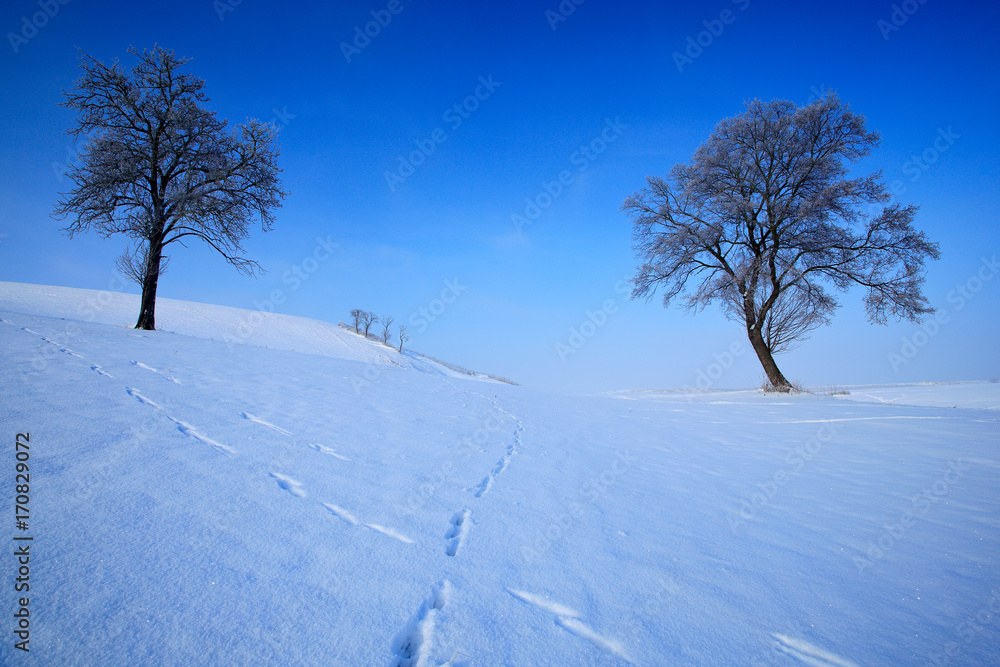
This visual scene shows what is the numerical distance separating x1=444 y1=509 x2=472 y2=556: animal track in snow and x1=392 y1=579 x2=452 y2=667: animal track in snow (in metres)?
0.33

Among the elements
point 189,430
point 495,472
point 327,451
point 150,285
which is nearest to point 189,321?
point 150,285

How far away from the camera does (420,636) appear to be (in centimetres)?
135

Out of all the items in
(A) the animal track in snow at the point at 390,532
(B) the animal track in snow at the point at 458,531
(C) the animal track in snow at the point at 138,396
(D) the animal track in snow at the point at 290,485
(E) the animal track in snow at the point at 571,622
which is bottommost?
(E) the animal track in snow at the point at 571,622

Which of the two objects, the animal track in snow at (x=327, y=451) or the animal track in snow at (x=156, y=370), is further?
the animal track in snow at (x=156, y=370)

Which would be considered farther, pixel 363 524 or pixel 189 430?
pixel 189 430

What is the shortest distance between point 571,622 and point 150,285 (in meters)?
13.0

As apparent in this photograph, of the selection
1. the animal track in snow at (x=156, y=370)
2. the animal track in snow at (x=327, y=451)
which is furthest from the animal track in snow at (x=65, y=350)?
the animal track in snow at (x=327, y=451)

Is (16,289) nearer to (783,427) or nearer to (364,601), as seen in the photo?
(364,601)

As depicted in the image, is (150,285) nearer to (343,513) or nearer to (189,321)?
(189,321)

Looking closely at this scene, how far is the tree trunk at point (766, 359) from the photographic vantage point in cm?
1121

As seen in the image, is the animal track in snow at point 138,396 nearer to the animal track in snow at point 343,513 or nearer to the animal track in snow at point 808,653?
the animal track in snow at point 343,513

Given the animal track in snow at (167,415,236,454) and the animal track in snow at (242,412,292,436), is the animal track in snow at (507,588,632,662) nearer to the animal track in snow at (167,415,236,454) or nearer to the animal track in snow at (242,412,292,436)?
the animal track in snow at (167,415,236,454)

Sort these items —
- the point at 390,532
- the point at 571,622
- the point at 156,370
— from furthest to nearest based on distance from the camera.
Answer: the point at 156,370 → the point at 390,532 → the point at 571,622

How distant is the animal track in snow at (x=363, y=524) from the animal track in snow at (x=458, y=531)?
0.66 ft
